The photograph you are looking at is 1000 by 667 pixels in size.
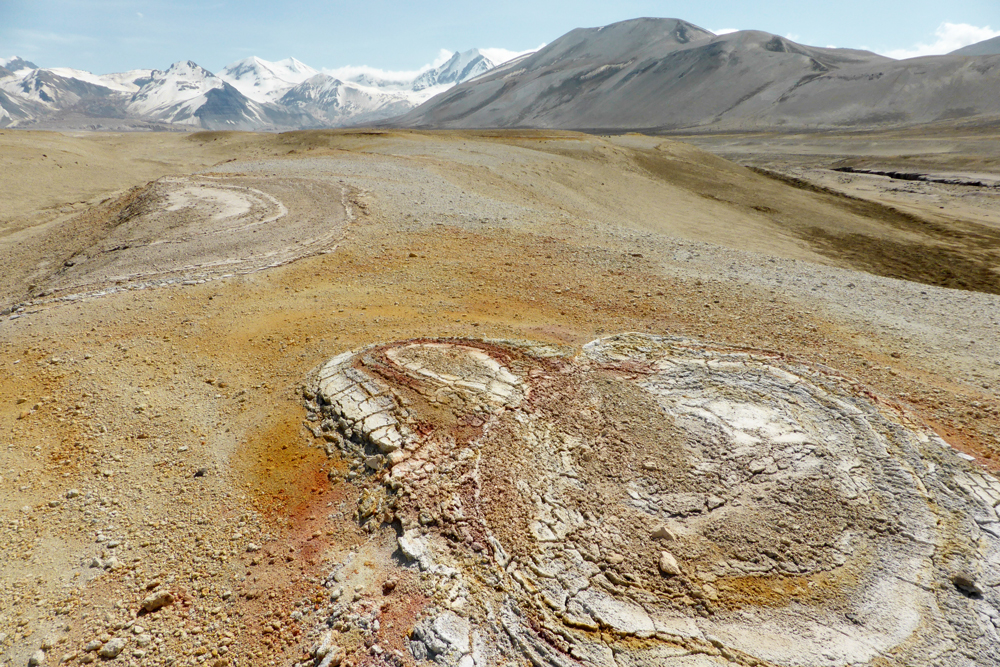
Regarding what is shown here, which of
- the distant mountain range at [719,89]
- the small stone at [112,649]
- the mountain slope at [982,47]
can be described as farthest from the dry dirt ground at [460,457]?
the mountain slope at [982,47]

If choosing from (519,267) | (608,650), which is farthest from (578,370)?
(519,267)

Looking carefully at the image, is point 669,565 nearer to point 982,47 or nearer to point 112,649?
point 112,649

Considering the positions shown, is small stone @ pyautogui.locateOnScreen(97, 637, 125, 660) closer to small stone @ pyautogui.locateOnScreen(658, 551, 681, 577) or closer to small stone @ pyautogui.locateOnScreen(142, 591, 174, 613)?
small stone @ pyautogui.locateOnScreen(142, 591, 174, 613)

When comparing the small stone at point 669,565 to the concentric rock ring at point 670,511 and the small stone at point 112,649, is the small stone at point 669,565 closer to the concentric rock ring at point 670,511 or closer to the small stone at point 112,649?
the concentric rock ring at point 670,511

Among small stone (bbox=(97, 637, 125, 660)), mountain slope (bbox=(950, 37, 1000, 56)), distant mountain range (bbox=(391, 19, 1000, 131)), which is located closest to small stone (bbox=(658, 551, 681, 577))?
small stone (bbox=(97, 637, 125, 660))

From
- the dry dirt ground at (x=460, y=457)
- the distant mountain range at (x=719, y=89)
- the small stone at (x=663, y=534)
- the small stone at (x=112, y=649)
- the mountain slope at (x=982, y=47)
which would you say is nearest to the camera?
the small stone at (x=112, y=649)

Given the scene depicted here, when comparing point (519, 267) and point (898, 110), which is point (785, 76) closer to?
point (898, 110)
